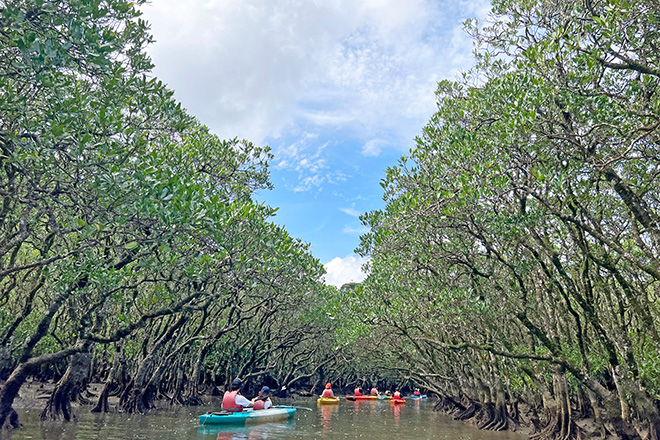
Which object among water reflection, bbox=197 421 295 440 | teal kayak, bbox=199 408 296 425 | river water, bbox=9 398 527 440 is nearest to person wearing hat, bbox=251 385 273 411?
teal kayak, bbox=199 408 296 425

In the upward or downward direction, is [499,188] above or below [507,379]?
above

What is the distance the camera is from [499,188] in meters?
11.2

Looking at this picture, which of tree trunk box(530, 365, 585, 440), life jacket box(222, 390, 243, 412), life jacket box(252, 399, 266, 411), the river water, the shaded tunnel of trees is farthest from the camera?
life jacket box(252, 399, 266, 411)

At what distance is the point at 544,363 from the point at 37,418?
749 inches

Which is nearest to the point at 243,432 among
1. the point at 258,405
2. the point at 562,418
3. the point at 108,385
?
the point at 258,405

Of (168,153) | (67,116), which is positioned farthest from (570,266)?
(67,116)

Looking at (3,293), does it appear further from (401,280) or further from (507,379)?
(507,379)

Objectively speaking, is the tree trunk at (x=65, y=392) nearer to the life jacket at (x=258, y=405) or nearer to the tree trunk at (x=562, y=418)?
the life jacket at (x=258, y=405)

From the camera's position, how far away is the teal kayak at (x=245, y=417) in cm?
1952

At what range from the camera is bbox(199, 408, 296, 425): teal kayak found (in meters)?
19.5

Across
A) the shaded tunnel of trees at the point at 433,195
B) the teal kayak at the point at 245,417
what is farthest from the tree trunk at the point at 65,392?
the teal kayak at the point at 245,417

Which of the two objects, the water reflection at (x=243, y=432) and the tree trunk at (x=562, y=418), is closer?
the tree trunk at (x=562, y=418)

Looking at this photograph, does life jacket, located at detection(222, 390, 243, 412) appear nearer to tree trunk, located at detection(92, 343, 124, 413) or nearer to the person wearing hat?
the person wearing hat

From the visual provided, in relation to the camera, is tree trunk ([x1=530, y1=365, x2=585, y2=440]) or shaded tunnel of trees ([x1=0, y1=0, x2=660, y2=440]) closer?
shaded tunnel of trees ([x1=0, y1=0, x2=660, y2=440])
